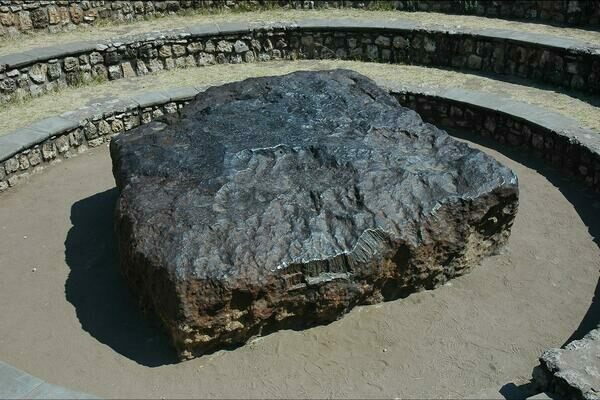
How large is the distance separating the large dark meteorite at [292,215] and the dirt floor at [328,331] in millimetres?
158

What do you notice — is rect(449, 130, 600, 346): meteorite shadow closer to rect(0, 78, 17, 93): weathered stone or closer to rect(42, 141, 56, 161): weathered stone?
rect(42, 141, 56, 161): weathered stone

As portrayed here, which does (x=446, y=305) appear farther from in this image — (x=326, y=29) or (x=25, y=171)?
(x=326, y=29)

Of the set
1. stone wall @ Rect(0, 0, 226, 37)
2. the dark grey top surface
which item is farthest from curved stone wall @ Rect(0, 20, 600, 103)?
the dark grey top surface

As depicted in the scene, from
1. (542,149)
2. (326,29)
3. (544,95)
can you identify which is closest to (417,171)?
(542,149)

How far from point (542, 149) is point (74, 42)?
18.0ft

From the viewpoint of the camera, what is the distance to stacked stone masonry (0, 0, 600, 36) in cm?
865

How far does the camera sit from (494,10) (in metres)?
9.25

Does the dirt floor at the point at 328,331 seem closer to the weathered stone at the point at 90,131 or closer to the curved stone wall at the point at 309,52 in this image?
the weathered stone at the point at 90,131

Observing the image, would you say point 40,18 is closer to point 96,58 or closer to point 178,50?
point 96,58

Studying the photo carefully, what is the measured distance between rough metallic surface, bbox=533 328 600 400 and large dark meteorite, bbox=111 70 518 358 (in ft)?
3.59

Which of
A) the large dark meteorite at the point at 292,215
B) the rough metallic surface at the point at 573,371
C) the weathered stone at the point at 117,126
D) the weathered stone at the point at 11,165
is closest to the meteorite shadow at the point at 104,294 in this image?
the large dark meteorite at the point at 292,215

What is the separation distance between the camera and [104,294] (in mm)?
4715

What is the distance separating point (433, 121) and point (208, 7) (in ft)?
13.2

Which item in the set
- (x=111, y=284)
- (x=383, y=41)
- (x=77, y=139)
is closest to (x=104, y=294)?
(x=111, y=284)
